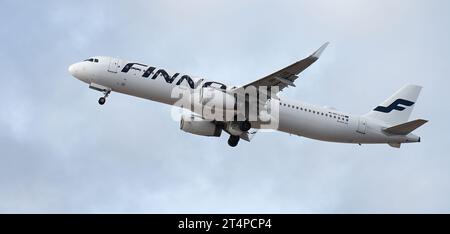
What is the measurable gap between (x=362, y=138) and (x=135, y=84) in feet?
57.4

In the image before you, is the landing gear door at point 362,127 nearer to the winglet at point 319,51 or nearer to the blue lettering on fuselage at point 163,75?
the winglet at point 319,51

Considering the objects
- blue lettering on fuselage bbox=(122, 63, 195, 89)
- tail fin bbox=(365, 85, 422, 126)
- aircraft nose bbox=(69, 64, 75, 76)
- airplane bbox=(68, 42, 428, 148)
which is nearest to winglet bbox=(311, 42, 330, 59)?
airplane bbox=(68, 42, 428, 148)

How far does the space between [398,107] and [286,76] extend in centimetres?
1324

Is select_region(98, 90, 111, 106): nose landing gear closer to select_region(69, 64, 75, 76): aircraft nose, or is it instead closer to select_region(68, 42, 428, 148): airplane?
select_region(68, 42, 428, 148): airplane

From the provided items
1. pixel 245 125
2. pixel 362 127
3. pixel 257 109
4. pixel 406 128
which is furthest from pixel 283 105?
pixel 406 128

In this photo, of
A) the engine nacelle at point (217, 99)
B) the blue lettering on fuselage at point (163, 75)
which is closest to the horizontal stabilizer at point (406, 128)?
the engine nacelle at point (217, 99)

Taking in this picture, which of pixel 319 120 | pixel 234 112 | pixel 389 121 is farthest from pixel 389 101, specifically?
pixel 234 112

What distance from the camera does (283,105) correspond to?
6344cm

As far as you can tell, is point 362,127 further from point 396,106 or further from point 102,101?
point 102,101

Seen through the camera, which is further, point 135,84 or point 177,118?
point 177,118

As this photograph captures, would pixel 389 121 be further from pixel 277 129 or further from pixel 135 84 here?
pixel 135 84

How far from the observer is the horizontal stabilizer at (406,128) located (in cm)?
6263

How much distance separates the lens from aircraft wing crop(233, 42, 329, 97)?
56206 mm

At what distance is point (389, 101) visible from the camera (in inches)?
2697
